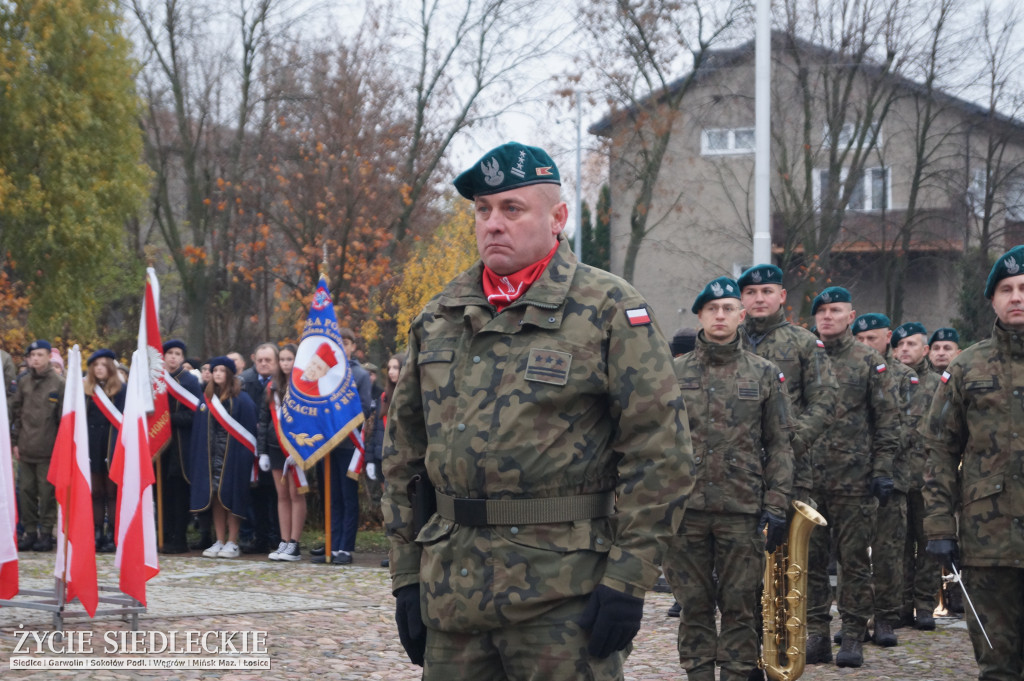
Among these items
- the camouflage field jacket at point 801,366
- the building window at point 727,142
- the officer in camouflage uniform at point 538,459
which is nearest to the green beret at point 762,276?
the camouflage field jacket at point 801,366

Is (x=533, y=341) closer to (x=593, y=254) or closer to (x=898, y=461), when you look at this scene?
(x=898, y=461)

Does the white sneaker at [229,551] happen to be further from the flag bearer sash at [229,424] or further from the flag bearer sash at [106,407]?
the flag bearer sash at [106,407]

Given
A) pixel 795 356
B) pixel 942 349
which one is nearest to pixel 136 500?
pixel 795 356

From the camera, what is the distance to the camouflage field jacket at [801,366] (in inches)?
303

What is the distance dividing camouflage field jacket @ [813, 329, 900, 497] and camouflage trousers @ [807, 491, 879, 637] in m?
0.13

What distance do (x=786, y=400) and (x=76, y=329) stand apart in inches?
1092

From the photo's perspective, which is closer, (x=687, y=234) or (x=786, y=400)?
(x=786, y=400)

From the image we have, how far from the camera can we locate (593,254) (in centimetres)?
4559

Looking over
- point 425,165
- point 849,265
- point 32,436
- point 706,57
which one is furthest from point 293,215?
point 849,265

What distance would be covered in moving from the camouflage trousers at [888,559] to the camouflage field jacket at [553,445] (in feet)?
19.3

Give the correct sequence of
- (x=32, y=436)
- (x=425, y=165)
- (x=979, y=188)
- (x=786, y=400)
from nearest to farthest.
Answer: (x=786, y=400)
(x=32, y=436)
(x=425, y=165)
(x=979, y=188)

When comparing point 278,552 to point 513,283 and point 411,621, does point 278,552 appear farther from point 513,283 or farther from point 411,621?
point 513,283

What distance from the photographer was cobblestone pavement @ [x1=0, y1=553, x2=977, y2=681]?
7570 mm

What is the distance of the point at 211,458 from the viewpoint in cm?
1305
